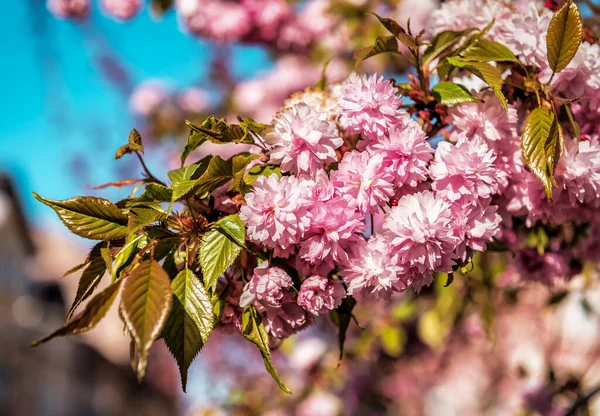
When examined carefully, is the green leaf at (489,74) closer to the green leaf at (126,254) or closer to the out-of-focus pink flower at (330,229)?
the out-of-focus pink flower at (330,229)

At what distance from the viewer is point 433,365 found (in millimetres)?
5613

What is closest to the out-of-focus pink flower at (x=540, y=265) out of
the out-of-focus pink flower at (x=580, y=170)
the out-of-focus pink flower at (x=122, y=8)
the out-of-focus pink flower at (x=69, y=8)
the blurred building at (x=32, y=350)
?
the out-of-focus pink flower at (x=580, y=170)

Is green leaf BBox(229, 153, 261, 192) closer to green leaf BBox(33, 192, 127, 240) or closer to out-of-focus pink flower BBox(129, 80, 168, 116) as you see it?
green leaf BBox(33, 192, 127, 240)

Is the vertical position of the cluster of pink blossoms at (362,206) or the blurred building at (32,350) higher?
the cluster of pink blossoms at (362,206)

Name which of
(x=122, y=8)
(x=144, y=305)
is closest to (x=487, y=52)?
(x=144, y=305)

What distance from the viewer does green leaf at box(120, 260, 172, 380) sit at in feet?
1.99

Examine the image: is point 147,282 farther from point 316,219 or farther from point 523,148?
point 523,148

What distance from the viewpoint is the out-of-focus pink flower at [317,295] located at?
31.1 inches

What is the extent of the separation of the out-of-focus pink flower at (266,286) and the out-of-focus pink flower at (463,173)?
244 mm

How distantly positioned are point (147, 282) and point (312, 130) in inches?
11.6

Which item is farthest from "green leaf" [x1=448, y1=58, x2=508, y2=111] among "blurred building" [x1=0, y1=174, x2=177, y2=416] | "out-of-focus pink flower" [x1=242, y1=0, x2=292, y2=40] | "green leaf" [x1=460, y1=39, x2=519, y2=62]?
"blurred building" [x1=0, y1=174, x2=177, y2=416]

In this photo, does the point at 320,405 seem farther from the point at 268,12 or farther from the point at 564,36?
the point at 564,36

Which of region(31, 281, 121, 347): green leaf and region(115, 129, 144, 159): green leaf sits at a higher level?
region(115, 129, 144, 159): green leaf

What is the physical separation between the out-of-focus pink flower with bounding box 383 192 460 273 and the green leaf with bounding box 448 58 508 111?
0.18 m
